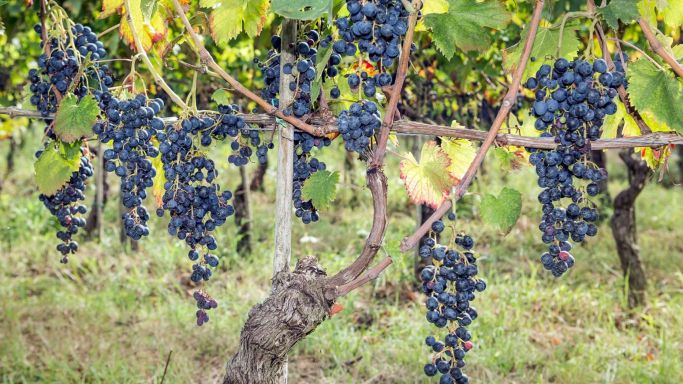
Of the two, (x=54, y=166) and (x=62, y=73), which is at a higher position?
(x=62, y=73)

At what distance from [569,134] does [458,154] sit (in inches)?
14.2

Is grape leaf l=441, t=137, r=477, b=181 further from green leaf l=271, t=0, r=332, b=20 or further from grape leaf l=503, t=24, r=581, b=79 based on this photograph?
green leaf l=271, t=0, r=332, b=20

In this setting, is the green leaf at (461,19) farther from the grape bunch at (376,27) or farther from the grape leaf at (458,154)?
the grape leaf at (458,154)

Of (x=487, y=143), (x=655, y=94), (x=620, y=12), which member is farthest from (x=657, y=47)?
(x=487, y=143)

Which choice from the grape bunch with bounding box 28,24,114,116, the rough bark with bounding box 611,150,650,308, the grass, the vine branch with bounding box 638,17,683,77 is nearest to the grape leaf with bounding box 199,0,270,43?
the grape bunch with bounding box 28,24,114,116

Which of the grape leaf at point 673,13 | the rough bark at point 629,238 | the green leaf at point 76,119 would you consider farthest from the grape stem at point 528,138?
the rough bark at point 629,238

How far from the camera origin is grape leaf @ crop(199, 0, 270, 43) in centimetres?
193

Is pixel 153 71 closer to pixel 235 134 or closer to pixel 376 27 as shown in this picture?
pixel 235 134

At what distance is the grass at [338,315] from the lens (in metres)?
3.71

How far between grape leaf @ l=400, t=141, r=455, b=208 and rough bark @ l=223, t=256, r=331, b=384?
35cm

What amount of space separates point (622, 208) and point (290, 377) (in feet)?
7.90

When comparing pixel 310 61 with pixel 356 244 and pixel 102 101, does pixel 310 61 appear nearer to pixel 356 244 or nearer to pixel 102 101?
pixel 102 101

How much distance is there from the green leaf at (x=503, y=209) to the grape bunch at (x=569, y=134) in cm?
7

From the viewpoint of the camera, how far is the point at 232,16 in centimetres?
195
